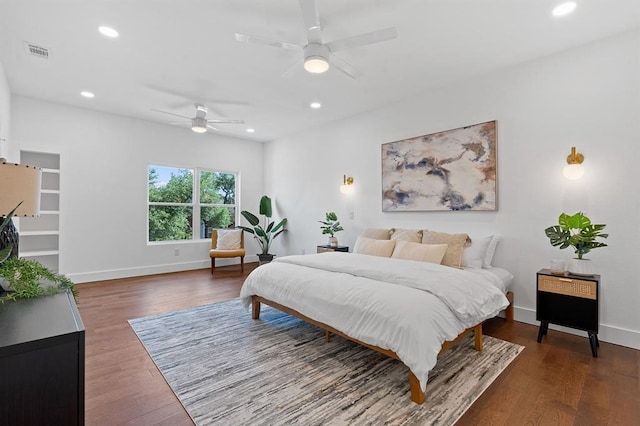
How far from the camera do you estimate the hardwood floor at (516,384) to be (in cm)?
189

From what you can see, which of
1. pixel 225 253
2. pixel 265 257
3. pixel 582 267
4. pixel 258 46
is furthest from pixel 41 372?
pixel 265 257

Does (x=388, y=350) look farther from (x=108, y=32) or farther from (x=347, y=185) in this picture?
(x=108, y=32)

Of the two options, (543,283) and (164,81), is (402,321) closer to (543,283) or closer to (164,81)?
(543,283)

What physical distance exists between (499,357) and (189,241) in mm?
5740

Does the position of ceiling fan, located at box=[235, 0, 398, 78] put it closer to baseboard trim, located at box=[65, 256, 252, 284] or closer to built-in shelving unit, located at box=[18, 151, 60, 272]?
built-in shelving unit, located at box=[18, 151, 60, 272]

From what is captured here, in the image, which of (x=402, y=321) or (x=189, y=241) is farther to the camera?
(x=189, y=241)

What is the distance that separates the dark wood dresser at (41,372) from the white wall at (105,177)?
16.1ft

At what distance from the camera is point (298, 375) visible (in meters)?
2.33

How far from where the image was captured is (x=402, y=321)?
2047 millimetres

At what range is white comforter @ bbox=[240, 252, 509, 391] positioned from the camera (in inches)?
79.5

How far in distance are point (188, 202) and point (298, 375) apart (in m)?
5.15

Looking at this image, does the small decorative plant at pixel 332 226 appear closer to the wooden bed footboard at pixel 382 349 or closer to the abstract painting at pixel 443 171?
the abstract painting at pixel 443 171

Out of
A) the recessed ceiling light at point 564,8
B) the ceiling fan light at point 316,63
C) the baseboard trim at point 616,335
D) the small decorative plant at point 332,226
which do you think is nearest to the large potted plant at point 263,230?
the small decorative plant at point 332,226

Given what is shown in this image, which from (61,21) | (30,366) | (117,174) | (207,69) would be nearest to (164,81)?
(207,69)
